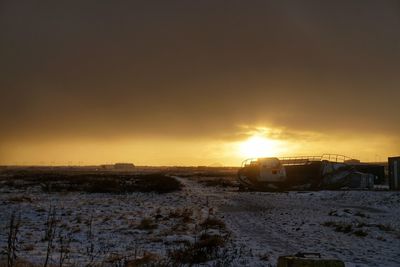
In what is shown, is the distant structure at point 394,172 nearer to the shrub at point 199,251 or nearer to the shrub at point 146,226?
the shrub at point 146,226

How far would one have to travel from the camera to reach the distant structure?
118ft

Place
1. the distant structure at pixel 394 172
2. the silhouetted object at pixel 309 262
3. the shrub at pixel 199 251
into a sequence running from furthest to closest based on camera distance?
the distant structure at pixel 394 172 < the shrub at pixel 199 251 < the silhouetted object at pixel 309 262

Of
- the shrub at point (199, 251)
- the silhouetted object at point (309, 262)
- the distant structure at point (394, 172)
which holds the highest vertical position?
the distant structure at point (394, 172)

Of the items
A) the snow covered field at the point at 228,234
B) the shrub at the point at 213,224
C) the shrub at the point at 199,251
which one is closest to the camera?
the shrub at the point at 199,251

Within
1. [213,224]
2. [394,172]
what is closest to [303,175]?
[394,172]

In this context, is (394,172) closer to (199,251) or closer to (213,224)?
(213,224)

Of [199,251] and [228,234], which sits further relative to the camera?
[228,234]

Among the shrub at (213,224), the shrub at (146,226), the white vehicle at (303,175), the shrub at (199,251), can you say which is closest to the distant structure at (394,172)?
the white vehicle at (303,175)

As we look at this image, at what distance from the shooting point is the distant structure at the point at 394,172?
1416 inches

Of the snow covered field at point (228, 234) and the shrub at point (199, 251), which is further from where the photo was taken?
the snow covered field at point (228, 234)

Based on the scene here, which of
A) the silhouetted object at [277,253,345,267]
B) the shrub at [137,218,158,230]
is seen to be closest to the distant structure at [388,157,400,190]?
the shrub at [137,218,158,230]

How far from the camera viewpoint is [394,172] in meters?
36.6

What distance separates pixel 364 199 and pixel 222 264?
21075 millimetres

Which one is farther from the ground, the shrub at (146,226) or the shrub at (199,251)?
the shrub at (199,251)
